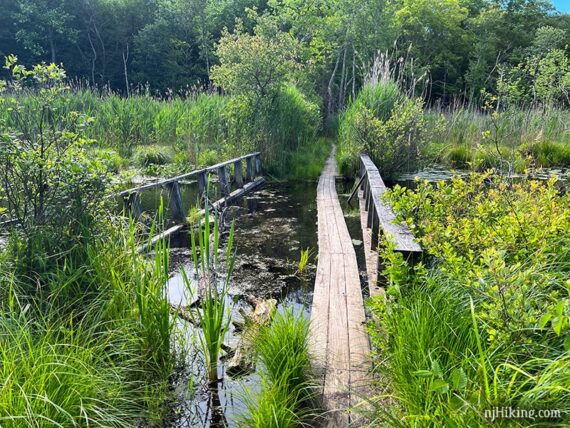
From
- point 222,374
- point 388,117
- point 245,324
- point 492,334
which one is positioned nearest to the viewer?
point 492,334

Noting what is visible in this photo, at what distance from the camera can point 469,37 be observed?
99.8ft

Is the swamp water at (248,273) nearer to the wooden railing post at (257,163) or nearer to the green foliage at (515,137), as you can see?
the wooden railing post at (257,163)

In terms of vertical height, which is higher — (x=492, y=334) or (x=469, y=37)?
(x=469, y=37)

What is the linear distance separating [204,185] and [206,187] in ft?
5.76

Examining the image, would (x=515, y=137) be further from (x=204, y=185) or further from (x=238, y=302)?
(x=238, y=302)

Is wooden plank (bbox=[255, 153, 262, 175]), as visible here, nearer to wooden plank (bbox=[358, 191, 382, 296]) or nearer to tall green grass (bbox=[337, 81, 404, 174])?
tall green grass (bbox=[337, 81, 404, 174])

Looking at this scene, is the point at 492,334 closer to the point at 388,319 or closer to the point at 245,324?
the point at 388,319

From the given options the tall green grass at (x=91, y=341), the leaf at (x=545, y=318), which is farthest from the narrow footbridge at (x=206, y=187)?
the leaf at (x=545, y=318)

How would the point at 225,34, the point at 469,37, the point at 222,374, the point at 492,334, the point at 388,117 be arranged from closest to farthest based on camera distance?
the point at 492,334
the point at 222,374
the point at 388,117
the point at 225,34
the point at 469,37

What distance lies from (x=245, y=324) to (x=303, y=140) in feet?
27.9

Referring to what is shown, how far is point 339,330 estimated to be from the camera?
9.33ft

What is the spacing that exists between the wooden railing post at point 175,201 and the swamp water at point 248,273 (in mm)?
492

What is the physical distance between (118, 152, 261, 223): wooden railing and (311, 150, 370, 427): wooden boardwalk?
119cm

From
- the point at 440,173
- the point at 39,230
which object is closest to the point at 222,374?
the point at 39,230
